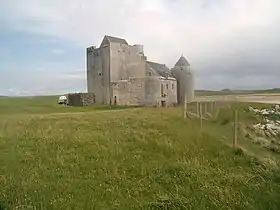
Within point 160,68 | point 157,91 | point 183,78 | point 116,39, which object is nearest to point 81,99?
point 116,39

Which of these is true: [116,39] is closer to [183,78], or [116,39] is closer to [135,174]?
[183,78]

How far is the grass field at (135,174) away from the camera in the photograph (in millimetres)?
8672

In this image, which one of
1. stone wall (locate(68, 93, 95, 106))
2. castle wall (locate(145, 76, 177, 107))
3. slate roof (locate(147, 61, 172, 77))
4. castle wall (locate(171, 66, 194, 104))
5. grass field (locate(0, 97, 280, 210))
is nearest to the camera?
grass field (locate(0, 97, 280, 210))

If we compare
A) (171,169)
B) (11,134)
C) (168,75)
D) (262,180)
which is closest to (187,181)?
(171,169)

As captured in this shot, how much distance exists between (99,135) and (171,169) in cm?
675

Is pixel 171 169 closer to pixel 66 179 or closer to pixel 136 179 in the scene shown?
pixel 136 179

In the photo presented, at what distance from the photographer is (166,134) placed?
17.8 m

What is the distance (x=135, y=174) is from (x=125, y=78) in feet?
188

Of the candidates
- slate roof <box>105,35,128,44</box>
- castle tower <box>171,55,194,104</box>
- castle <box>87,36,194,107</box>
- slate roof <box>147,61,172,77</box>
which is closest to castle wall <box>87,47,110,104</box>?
castle <box>87,36,194,107</box>

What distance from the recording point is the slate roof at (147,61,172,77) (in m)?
70.1

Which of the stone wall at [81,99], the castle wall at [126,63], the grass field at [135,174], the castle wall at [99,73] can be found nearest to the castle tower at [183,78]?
the castle wall at [126,63]

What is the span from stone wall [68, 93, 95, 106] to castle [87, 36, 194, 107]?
0.89 meters

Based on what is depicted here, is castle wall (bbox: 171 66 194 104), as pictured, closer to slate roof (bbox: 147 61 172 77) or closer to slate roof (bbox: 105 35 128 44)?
slate roof (bbox: 147 61 172 77)

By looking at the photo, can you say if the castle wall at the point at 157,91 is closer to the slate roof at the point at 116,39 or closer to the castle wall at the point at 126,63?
the castle wall at the point at 126,63
